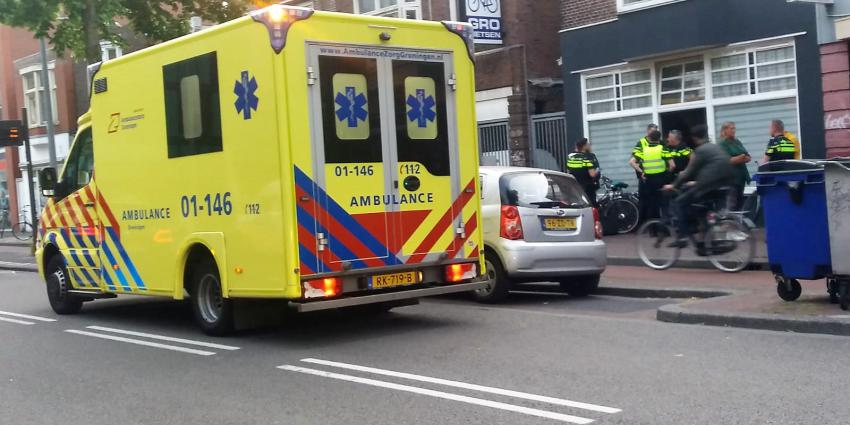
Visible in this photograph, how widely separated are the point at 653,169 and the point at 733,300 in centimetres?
702

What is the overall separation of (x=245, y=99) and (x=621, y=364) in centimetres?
402

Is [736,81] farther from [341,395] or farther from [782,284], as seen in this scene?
[341,395]

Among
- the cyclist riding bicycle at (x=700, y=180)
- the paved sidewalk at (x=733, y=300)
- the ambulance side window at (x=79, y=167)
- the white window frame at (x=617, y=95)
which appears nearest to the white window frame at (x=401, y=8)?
the white window frame at (x=617, y=95)

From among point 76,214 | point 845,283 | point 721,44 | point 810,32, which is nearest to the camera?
point 845,283

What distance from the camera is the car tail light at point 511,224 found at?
10977mm

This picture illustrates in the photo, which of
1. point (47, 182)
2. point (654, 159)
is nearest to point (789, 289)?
point (654, 159)

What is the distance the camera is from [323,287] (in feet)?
28.6

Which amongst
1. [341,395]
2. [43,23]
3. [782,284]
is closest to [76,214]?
[341,395]

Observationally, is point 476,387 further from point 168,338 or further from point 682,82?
point 682,82

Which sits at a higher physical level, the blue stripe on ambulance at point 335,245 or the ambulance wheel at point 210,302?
the blue stripe on ambulance at point 335,245

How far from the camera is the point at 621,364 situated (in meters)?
7.44

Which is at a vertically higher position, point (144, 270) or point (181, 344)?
point (144, 270)

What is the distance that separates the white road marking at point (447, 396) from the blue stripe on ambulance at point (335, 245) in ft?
4.09

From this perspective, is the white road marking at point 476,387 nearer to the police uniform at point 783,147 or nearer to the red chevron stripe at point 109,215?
the red chevron stripe at point 109,215
